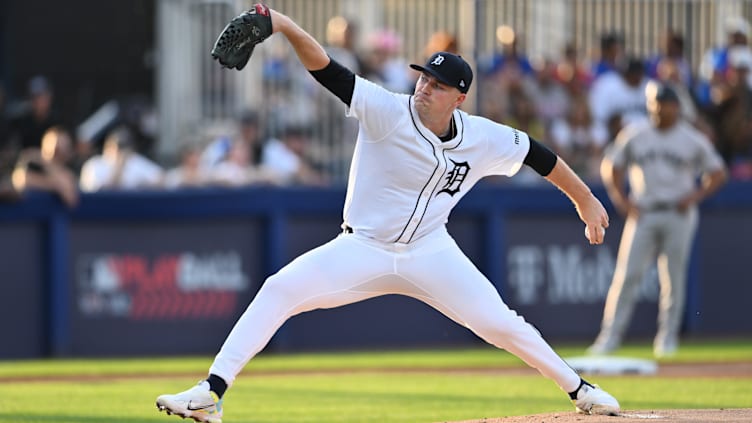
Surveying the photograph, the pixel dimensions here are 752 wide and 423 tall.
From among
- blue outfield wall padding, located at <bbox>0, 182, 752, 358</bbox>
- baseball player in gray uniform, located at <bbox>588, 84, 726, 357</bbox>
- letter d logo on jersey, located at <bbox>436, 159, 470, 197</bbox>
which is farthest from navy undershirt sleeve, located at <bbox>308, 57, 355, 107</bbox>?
blue outfield wall padding, located at <bbox>0, 182, 752, 358</bbox>

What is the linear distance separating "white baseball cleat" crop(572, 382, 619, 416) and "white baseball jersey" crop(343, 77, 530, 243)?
4.23 ft

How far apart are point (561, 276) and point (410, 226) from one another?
8.79 meters

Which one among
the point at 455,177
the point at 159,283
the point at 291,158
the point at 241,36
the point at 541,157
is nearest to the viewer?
the point at 241,36

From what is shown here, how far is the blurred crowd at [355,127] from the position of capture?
595 inches

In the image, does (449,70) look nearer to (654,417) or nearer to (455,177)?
(455,177)

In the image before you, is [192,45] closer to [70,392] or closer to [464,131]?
[70,392]

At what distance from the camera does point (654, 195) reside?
13.3 meters

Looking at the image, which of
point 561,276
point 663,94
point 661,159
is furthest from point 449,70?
point 561,276

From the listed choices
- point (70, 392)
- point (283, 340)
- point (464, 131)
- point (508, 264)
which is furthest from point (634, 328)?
point (464, 131)

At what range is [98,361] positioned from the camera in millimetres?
13695

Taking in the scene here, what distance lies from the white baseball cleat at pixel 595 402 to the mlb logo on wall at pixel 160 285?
770 centimetres

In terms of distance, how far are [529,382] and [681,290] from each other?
117 inches

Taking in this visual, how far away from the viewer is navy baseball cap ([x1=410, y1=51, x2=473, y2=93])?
728cm

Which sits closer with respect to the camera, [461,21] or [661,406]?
[661,406]
